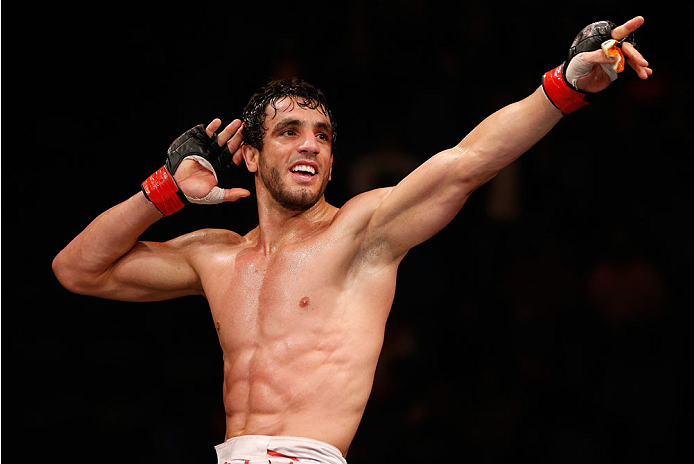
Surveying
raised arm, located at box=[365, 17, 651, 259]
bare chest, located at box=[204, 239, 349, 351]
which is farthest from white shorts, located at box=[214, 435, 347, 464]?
raised arm, located at box=[365, 17, 651, 259]

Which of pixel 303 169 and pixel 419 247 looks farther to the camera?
pixel 419 247

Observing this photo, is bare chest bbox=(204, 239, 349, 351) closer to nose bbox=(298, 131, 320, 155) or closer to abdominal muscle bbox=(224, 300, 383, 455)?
abdominal muscle bbox=(224, 300, 383, 455)

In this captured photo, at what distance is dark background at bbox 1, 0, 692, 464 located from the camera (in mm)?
2947

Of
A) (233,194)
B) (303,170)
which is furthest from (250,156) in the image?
(303,170)

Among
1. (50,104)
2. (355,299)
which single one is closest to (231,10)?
(50,104)

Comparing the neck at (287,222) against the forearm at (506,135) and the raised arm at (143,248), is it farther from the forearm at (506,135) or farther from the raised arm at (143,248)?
the forearm at (506,135)

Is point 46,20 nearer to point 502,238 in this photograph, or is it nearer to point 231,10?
point 231,10

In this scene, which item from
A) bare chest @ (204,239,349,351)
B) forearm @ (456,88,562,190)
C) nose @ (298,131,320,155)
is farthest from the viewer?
nose @ (298,131,320,155)

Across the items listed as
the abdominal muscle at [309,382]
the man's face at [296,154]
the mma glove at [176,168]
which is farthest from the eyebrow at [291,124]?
the abdominal muscle at [309,382]

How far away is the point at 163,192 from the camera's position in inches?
93.2

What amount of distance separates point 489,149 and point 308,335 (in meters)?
0.67

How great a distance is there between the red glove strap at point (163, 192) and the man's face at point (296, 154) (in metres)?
0.26

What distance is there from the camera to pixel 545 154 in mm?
3305

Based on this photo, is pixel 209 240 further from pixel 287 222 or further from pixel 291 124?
pixel 291 124
